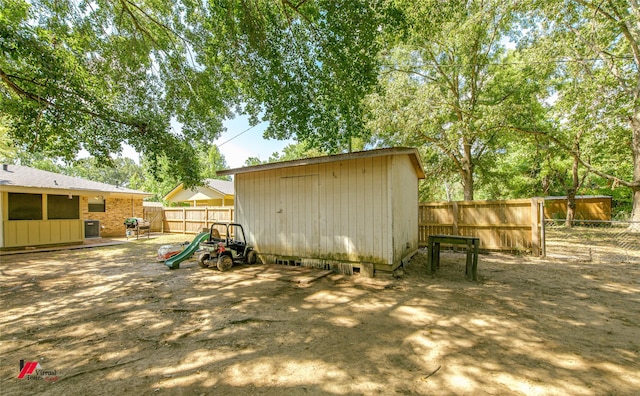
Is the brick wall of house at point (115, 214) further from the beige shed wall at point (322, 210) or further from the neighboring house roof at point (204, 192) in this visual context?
A: the beige shed wall at point (322, 210)

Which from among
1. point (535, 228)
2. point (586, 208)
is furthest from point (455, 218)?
point (586, 208)

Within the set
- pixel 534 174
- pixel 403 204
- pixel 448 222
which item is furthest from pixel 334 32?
pixel 534 174

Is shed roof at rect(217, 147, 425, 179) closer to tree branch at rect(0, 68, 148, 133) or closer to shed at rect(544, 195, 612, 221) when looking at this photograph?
tree branch at rect(0, 68, 148, 133)

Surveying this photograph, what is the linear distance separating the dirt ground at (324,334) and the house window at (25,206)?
19.9 feet

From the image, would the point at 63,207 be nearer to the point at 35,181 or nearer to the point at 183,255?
the point at 35,181

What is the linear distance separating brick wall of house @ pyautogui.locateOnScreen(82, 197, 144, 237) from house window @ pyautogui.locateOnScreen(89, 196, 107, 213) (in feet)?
0.47

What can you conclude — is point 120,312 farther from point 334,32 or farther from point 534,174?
point 534,174

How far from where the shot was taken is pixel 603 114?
35.0 feet

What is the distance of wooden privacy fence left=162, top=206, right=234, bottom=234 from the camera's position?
1362 centimetres

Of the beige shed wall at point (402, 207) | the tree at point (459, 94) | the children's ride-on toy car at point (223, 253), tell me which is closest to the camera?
the beige shed wall at point (402, 207)

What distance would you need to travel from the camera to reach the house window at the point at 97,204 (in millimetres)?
14086

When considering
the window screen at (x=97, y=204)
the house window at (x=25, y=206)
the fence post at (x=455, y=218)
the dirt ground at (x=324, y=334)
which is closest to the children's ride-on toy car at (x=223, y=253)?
the dirt ground at (x=324, y=334)

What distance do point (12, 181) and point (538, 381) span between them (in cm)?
1496

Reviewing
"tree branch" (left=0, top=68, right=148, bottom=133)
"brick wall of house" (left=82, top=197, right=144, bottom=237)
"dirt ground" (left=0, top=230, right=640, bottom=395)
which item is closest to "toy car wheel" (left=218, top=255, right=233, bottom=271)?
"dirt ground" (left=0, top=230, right=640, bottom=395)
